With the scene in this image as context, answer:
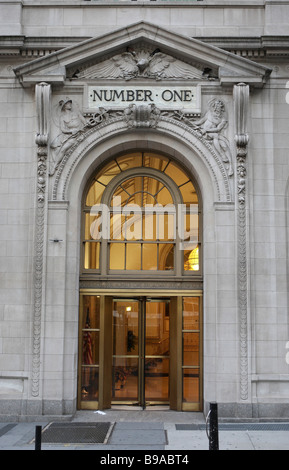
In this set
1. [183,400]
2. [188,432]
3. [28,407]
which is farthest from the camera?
[183,400]

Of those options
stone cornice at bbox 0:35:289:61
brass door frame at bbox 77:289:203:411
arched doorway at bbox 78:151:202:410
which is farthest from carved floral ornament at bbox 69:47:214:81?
brass door frame at bbox 77:289:203:411

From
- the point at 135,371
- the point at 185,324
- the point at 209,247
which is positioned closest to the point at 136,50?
the point at 209,247

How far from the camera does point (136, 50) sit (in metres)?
13.6

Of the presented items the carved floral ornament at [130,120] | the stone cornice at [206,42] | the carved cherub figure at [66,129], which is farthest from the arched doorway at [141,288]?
the stone cornice at [206,42]

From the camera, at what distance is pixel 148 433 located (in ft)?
36.9

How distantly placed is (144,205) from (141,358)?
3.99 meters

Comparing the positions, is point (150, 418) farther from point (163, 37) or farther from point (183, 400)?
point (163, 37)

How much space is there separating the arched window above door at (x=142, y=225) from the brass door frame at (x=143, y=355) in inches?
21.9

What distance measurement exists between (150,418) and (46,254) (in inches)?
186

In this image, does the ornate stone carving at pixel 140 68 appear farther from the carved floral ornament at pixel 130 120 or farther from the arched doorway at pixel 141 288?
the arched doorway at pixel 141 288

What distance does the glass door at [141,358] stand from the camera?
13.6 meters

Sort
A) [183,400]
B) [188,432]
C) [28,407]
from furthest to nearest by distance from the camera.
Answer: [183,400], [28,407], [188,432]

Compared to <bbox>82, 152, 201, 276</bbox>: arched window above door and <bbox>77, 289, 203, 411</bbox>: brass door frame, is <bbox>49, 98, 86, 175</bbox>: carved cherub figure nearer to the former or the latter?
<bbox>82, 152, 201, 276</bbox>: arched window above door

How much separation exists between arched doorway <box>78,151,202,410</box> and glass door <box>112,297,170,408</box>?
1.0 inches
